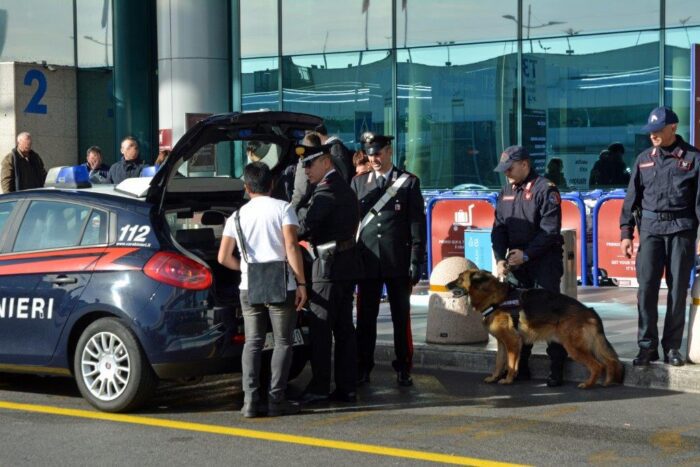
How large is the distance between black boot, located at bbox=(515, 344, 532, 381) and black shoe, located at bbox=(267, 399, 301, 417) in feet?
6.36

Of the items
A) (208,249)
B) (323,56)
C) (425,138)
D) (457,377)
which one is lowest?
(457,377)

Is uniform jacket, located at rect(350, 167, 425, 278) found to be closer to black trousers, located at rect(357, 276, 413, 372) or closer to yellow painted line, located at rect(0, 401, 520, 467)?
black trousers, located at rect(357, 276, 413, 372)

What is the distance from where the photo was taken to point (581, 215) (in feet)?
47.0

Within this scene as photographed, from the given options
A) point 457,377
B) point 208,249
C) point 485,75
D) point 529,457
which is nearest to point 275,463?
point 529,457

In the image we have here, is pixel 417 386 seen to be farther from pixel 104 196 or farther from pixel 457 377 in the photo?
pixel 104 196

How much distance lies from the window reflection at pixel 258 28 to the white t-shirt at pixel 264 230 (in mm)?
14573

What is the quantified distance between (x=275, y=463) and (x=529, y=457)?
1.38 metres

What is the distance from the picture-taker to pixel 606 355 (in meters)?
8.56

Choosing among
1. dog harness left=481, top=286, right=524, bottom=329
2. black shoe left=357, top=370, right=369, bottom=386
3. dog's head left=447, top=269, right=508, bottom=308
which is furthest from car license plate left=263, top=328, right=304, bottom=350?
dog harness left=481, top=286, right=524, bottom=329

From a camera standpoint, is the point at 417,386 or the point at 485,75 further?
the point at 485,75

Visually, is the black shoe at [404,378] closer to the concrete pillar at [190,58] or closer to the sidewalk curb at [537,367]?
the sidewalk curb at [537,367]

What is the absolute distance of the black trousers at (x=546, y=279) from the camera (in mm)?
8789

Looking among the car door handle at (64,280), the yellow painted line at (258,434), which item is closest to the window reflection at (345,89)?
the car door handle at (64,280)

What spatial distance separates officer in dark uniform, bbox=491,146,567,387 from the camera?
8766 mm
